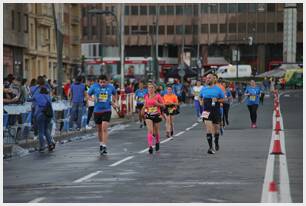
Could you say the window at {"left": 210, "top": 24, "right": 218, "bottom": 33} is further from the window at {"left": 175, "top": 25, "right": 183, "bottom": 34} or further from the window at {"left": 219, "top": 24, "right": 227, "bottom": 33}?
the window at {"left": 175, "top": 25, "right": 183, "bottom": 34}

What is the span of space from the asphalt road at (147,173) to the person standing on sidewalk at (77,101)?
4336mm

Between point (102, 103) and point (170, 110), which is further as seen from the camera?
point (170, 110)

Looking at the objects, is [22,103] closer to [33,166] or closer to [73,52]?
[33,166]

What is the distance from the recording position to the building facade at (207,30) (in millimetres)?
127062

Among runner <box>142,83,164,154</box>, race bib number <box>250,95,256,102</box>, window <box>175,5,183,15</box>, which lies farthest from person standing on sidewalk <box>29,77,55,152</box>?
window <box>175,5,183,15</box>

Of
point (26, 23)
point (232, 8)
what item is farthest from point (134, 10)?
point (26, 23)

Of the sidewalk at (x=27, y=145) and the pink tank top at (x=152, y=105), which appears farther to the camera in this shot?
the pink tank top at (x=152, y=105)

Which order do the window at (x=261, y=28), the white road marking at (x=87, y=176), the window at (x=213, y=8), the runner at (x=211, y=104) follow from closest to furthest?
the white road marking at (x=87, y=176)
the runner at (x=211, y=104)
the window at (x=261, y=28)
the window at (x=213, y=8)

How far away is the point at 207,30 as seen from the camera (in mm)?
129875

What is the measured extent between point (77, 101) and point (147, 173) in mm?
14223

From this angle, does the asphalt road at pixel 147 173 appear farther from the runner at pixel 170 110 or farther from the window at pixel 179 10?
the window at pixel 179 10

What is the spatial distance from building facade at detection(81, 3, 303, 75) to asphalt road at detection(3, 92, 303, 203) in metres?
101

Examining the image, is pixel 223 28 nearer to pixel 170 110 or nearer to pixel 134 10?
pixel 134 10

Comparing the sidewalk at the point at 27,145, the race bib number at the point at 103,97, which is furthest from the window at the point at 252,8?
the race bib number at the point at 103,97
